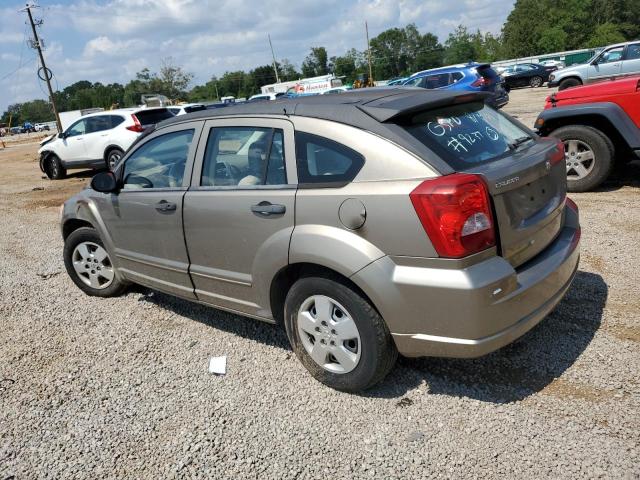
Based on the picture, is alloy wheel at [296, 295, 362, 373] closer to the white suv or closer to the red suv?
the red suv

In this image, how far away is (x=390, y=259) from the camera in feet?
8.46

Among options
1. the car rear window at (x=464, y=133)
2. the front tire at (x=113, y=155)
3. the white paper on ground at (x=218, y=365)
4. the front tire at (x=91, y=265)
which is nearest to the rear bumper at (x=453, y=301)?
the car rear window at (x=464, y=133)

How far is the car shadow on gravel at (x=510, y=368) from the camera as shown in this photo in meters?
2.96

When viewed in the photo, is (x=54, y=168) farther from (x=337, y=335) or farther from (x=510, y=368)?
(x=510, y=368)

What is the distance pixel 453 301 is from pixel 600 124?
501 cm

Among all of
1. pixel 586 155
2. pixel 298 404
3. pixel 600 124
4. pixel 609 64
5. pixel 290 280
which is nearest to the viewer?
pixel 298 404

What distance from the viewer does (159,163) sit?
3.98 metres

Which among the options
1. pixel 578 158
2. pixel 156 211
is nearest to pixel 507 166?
pixel 156 211

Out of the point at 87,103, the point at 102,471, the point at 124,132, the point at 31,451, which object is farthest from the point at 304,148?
the point at 87,103

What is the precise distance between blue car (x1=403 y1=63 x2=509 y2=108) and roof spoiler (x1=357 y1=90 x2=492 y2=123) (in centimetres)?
1258

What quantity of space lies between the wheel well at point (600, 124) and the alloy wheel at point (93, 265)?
5.56 meters

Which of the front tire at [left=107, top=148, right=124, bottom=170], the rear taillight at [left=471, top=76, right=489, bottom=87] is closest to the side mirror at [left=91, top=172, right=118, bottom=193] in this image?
the front tire at [left=107, top=148, right=124, bottom=170]

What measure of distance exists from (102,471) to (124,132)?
1161 cm

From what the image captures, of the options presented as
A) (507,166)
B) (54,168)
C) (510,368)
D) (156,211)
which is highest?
(507,166)
